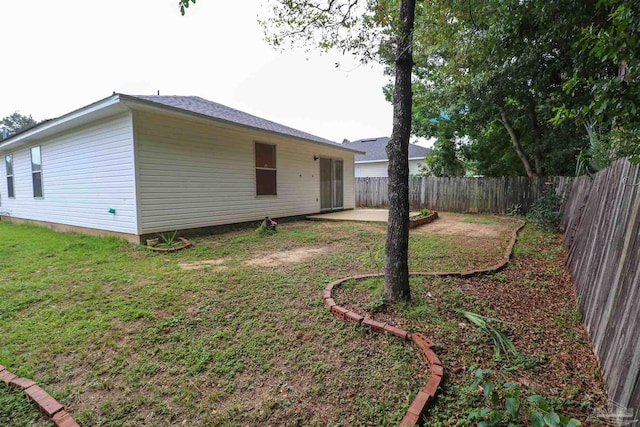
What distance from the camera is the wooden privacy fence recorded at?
9734 mm

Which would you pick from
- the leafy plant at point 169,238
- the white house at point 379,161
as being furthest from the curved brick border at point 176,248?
the white house at point 379,161

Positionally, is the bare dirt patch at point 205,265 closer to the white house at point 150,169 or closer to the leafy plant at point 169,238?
the leafy plant at point 169,238

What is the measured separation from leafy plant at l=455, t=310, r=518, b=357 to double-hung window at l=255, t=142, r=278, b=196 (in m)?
6.63

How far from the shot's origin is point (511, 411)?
4.29 ft

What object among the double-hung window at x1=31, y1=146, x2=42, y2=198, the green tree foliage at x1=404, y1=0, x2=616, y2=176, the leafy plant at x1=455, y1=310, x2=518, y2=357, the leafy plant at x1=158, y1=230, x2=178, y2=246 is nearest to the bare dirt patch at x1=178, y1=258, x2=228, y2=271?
the leafy plant at x1=158, y1=230, x2=178, y2=246

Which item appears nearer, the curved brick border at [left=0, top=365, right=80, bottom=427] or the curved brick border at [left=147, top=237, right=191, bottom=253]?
the curved brick border at [left=0, top=365, right=80, bottom=427]

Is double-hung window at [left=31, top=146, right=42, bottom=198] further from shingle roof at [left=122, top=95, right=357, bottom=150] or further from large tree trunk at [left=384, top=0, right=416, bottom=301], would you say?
large tree trunk at [left=384, top=0, right=416, bottom=301]

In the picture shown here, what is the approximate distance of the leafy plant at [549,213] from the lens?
6.64m

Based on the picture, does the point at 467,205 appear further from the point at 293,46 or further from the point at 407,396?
the point at 407,396

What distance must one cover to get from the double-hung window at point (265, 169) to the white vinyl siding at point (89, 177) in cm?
320

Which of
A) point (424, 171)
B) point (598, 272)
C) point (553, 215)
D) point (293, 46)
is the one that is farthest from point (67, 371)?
point (424, 171)

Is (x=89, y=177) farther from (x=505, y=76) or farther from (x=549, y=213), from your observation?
(x=549, y=213)

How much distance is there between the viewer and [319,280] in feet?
11.6

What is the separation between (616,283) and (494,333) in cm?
81
